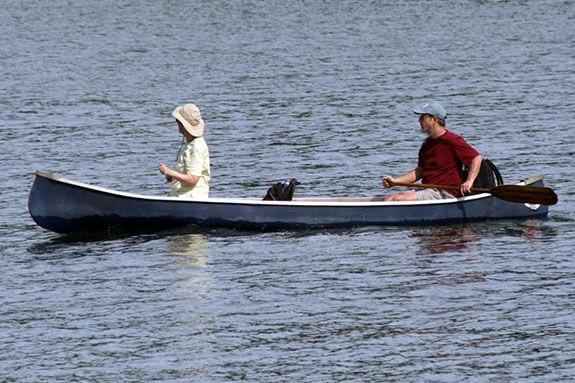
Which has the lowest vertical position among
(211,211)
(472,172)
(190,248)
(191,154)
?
(190,248)

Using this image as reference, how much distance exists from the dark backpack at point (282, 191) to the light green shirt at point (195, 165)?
0.95 metres

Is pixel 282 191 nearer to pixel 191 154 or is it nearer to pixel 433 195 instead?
pixel 191 154

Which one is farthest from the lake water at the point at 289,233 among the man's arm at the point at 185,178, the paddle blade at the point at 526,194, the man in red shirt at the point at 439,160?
the man's arm at the point at 185,178

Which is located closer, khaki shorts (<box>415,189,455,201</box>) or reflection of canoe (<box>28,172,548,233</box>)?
reflection of canoe (<box>28,172,548,233</box>)

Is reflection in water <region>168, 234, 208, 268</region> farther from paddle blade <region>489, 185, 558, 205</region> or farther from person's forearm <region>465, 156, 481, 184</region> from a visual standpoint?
paddle blade <region>489, 185, 558, 205</region>

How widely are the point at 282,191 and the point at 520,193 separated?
2900mm

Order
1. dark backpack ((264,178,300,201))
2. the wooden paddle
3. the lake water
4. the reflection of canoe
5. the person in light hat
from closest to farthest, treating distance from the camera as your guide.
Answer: the lake water → the person in light hat → the reflection of canoe → the wooden paddle → dark backpack ((264,178,300,201))

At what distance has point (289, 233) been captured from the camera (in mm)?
19203

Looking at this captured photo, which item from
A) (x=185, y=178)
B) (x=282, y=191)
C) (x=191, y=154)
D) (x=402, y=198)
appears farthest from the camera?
(x=282, y=191)

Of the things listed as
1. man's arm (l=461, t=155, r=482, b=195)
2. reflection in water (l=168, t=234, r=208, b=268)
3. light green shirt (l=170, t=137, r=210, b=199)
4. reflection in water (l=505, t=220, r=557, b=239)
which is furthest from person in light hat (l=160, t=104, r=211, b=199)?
reflection in water (l=505, t=220, r=557, b=239)

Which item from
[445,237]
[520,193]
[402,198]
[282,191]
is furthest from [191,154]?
[520,193]

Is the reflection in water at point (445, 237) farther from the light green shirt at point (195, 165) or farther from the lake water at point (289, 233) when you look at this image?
the light green shirt at point (195, 165)

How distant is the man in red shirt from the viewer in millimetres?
18906

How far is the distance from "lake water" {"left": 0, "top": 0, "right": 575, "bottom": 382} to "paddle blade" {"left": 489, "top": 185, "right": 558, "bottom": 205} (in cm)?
39
